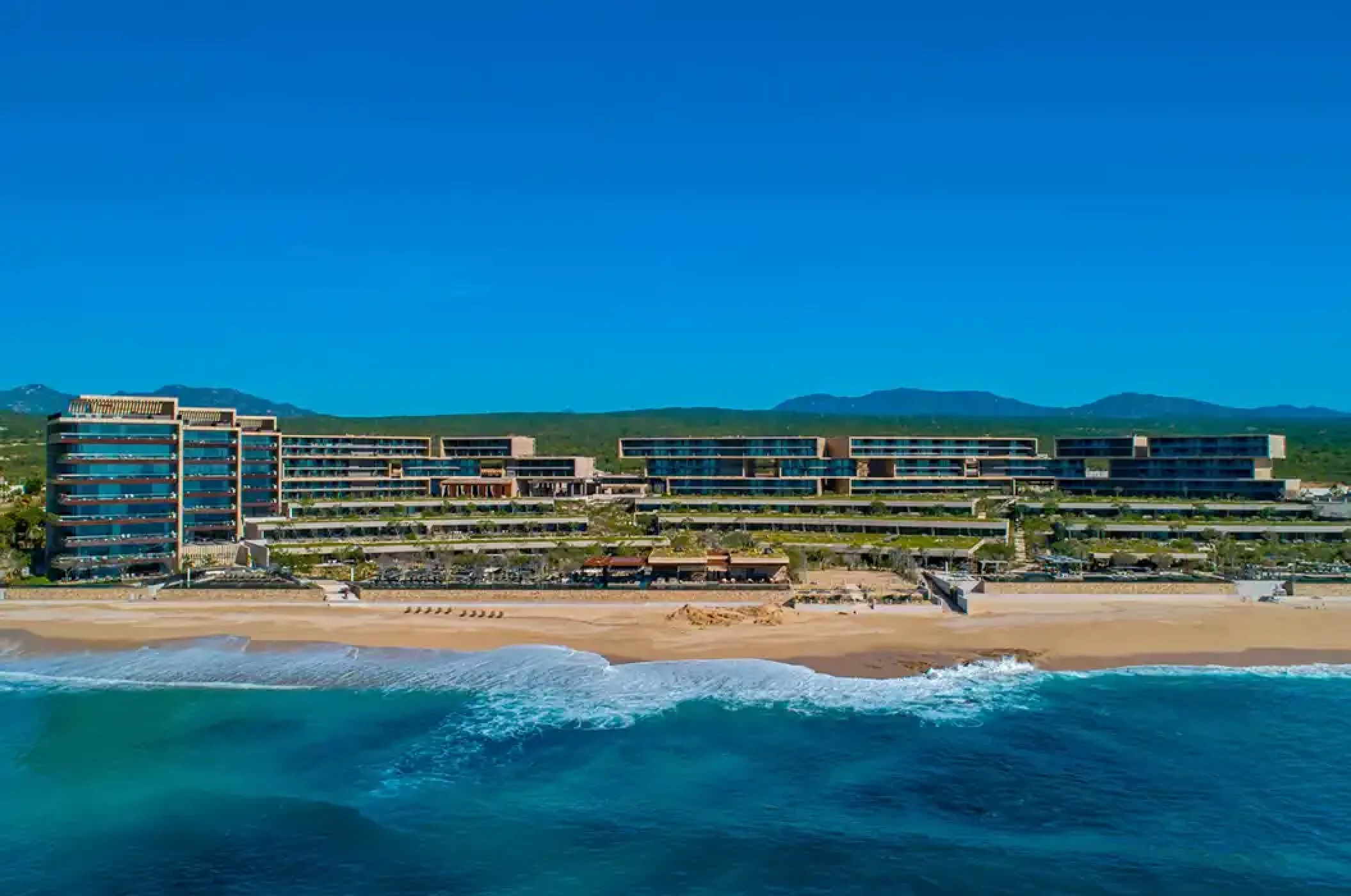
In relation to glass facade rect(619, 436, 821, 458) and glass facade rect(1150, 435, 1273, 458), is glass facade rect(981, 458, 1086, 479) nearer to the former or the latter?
glass facade rect(1150, 435, 1273, 458)

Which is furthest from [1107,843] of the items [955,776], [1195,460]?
[1195,460]

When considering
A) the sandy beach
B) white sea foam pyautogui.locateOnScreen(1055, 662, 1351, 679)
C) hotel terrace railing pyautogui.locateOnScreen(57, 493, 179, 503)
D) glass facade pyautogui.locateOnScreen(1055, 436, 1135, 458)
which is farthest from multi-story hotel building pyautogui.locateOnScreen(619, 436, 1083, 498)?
white sea foam pyautogui.locateOnScreen(1055, 662, 1351, 679)

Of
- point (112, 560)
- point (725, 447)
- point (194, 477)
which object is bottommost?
point (112, 560)

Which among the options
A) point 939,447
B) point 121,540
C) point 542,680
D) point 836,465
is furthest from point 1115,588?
point 121,540

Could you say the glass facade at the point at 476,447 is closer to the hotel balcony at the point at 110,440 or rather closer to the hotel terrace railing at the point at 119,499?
the hotel balcony at the point at 110,440

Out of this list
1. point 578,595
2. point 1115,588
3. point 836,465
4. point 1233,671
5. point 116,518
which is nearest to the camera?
point 1233,671

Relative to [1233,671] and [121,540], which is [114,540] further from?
[1233,671]

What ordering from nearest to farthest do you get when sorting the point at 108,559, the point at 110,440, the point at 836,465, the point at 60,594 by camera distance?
1. the point at 60,594
2. the point at 108,559
3. the point at 110,440
4. the point at 836,465
